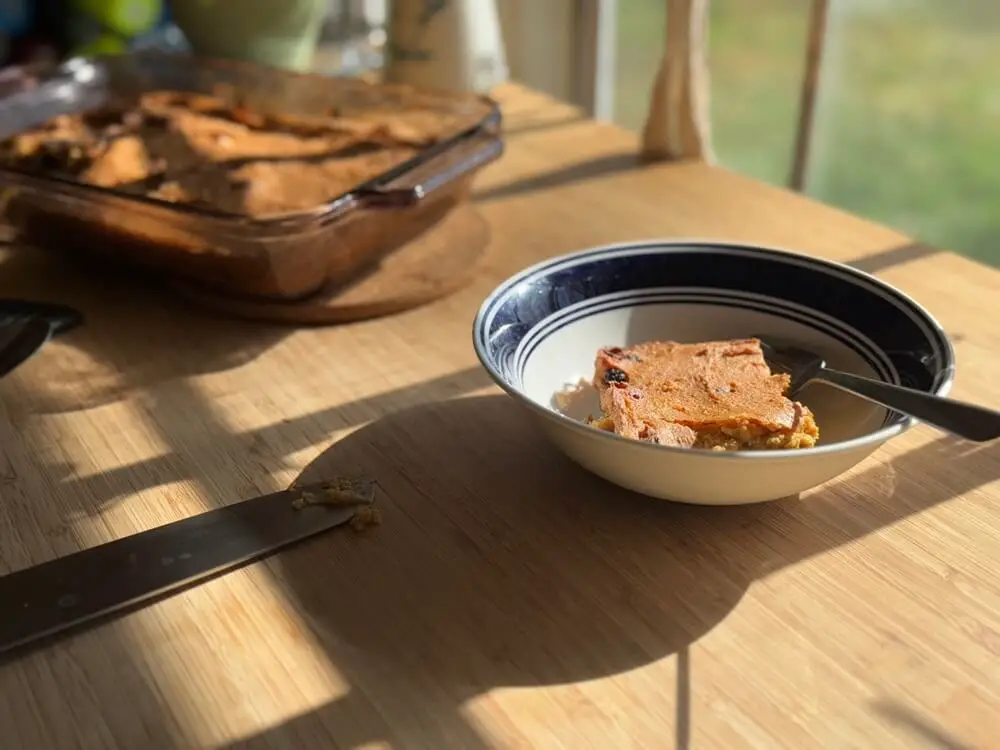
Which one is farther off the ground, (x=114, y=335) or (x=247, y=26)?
(x=247, y=26)

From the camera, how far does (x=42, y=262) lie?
951 millimetres

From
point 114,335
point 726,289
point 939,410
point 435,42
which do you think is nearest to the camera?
point 939,410

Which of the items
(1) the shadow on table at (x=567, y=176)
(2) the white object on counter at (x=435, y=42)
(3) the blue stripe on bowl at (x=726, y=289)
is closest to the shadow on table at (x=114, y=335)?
(3) the blue stripe on bowl at (x=726, y=289)

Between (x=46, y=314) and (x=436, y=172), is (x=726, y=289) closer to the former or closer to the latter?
(x=436, y=172)

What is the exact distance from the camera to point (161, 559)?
1.84 ft

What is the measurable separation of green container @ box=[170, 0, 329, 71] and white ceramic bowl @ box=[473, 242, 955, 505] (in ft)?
2.30

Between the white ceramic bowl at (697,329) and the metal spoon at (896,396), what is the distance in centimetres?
1

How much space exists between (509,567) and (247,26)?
3.02 ft

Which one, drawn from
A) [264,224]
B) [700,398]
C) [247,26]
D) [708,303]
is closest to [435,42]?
[247,26]

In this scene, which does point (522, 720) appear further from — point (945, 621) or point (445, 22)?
point (445, 22)

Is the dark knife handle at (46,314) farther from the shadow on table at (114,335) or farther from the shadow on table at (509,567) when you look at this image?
the shadow on table at (509,567)

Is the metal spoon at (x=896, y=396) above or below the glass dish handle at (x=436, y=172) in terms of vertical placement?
below

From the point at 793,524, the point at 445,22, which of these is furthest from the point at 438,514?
the point at 445,22

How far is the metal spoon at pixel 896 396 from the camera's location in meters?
0.52
